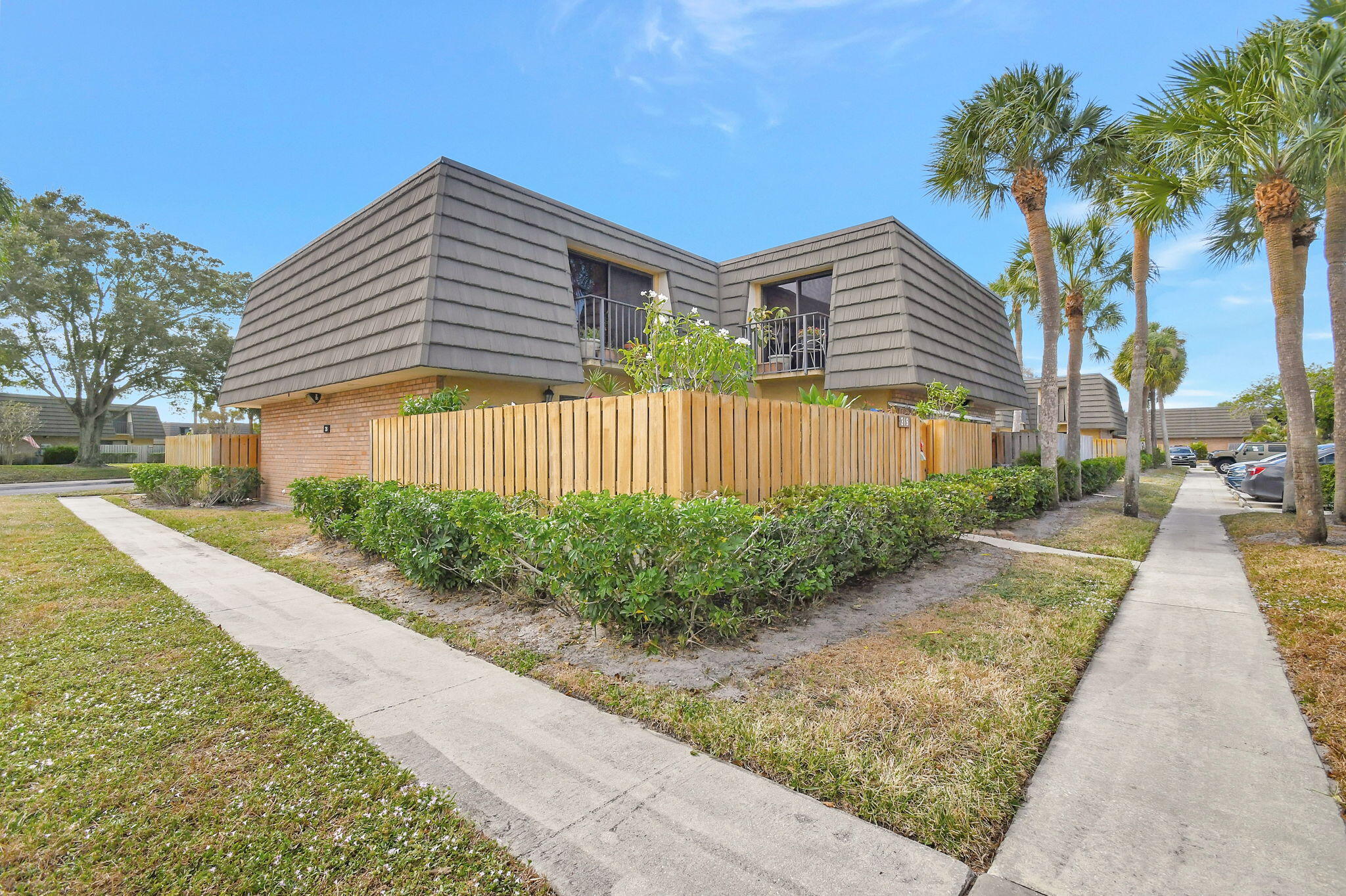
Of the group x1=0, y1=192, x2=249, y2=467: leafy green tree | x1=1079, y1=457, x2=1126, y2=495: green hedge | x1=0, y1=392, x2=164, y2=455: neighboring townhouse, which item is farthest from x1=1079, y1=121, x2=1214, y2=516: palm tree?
x1=0, y1=392, x2=164, y2=455: neighboring townhouse

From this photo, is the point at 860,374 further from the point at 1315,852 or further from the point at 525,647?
the point at 1315,852

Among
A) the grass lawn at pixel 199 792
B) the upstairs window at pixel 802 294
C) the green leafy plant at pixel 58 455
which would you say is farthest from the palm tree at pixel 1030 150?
the green leafy plant at pixel 58 455

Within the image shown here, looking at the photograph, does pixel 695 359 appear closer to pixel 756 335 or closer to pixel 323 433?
pixel 756 335

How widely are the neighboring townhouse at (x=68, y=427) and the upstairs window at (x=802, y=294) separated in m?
36.1

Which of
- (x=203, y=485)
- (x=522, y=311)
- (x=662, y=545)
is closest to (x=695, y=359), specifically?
(x=662, y=545)

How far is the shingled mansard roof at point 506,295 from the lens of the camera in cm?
893

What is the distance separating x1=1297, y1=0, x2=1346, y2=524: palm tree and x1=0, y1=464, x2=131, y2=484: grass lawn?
37641 millimetres

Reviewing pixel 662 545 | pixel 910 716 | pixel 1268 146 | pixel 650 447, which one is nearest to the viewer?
pixel 910 716

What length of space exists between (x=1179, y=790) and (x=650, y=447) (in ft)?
11.6

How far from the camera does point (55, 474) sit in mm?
26266

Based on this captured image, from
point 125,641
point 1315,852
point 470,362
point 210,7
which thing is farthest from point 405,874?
point 210,7

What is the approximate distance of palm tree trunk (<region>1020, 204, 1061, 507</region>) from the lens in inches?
445

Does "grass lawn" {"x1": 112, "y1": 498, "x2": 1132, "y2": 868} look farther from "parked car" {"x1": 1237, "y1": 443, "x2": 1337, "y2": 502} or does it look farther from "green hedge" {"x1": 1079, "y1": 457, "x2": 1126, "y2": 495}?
"parked car" {"x1": 1237, "y1": 443, "x2": 1337, "y2": 502}

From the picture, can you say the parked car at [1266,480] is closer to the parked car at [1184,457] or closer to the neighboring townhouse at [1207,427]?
the parked car at [1184,457]
